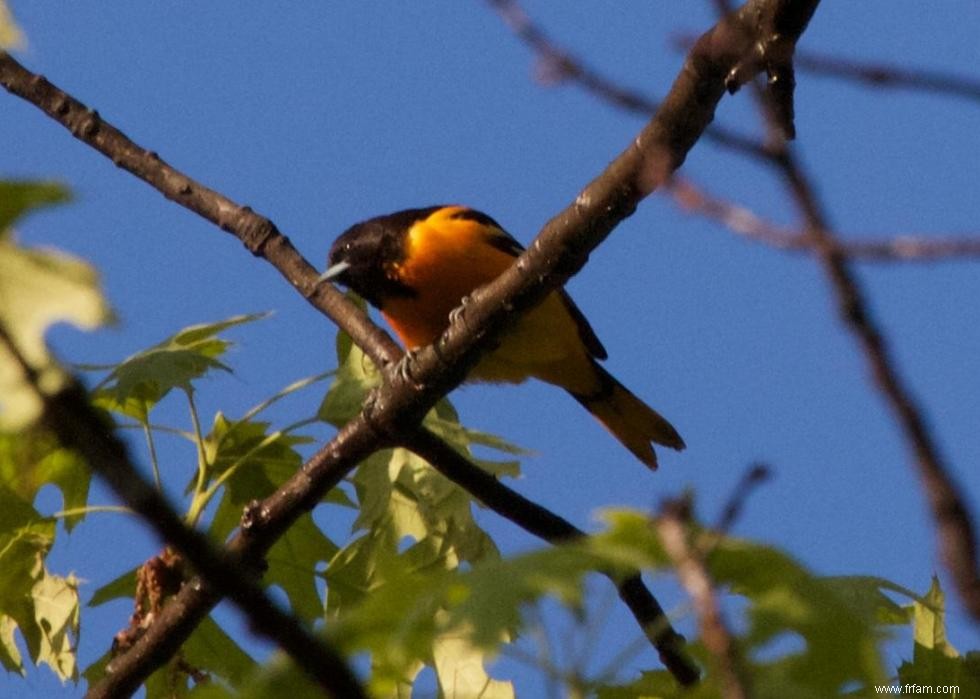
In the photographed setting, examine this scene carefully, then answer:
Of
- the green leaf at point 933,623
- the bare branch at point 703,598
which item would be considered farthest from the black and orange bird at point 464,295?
the bare branch at point 703,598

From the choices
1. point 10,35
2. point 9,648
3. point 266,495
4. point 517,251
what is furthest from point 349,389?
point 517,251

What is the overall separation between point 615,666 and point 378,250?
3417 mm

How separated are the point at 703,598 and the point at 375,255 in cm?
402

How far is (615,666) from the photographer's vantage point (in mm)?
1460

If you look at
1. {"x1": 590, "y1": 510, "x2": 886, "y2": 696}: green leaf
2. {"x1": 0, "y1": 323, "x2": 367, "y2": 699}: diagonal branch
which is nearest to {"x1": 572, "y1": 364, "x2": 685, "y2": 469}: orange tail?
{"x1": 590, "y1": 510, "x2": 886, "y2": 696}: green leaf

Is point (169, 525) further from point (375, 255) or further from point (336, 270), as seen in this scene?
point (336, 270)

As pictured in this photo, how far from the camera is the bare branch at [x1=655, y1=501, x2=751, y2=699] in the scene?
0.83 metres

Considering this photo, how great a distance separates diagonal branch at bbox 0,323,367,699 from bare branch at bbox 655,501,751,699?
0.65ft

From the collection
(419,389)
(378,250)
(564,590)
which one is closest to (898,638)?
(564,590)

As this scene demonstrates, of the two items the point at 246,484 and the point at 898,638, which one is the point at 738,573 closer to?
the point at 898,638

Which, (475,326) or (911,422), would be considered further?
(475,326)

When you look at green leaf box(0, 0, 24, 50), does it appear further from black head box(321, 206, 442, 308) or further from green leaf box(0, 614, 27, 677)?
black head box(321, 206, 442, 308)

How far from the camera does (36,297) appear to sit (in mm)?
1081

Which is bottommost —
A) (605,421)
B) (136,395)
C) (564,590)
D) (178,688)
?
(564,590)
